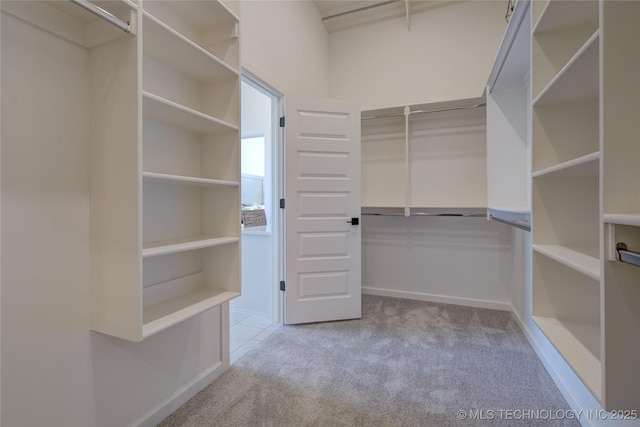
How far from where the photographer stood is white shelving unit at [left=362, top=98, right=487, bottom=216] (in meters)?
3.09

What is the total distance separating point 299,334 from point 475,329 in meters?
1.59

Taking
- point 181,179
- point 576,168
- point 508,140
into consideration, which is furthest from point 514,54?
point 181,179

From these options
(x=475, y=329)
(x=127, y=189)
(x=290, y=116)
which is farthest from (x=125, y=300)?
(x=475, y=329)

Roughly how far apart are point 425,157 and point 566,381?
2.31 m

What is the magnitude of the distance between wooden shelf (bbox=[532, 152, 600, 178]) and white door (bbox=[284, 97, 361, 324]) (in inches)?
69.2

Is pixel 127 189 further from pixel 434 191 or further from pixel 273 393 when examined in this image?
pixel 434 191

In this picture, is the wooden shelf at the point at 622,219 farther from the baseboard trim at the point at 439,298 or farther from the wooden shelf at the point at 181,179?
the baseboard trim at the point at 439,298

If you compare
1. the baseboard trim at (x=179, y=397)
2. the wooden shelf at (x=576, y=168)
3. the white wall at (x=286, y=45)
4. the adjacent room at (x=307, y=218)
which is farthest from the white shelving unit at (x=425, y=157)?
the baseboard trim at (x=179, y=397)

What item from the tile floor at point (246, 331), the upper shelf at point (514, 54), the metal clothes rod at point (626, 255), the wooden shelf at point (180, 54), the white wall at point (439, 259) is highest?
the upper shelf at point (514, 54)

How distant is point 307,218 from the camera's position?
271cm

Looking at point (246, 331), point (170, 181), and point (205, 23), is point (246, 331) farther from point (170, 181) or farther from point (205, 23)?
point (205, 23)

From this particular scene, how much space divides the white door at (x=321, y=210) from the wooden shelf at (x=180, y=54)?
3.53 feet

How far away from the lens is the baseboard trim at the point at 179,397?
4.82 feet

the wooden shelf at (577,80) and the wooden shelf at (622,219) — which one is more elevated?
the wooden shelf at (577,80)
